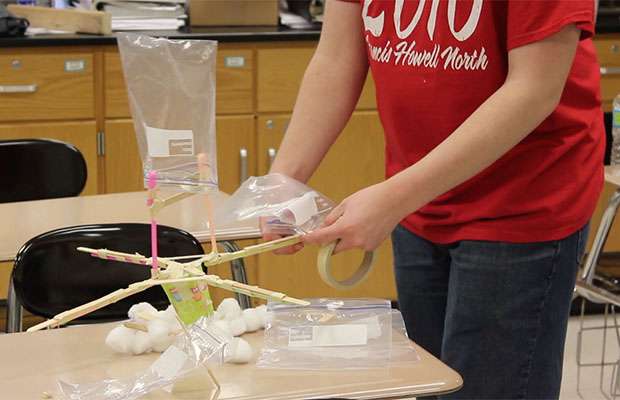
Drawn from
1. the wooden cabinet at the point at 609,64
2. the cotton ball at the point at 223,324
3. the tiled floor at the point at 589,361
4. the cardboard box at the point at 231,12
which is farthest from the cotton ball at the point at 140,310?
the wooden cabinet at the point at 609,64

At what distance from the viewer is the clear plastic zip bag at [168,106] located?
4.32 ft

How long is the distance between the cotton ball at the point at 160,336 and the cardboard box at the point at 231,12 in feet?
6.94

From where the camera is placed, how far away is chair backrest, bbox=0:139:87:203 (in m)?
2.58

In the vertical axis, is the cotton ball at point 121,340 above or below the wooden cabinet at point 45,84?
below

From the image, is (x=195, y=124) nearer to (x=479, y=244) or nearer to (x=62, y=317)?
(x=62, y=317)

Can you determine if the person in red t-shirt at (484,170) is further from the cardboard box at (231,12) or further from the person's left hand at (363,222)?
the cardboard box at (231,12)

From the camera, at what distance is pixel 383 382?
1.27 metres

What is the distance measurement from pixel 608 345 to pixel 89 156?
192 cm

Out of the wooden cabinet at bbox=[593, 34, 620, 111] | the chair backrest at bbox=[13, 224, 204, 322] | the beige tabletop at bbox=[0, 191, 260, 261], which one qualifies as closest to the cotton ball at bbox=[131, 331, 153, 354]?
the chair backrest at bbox=[13, 224, 204, 322]

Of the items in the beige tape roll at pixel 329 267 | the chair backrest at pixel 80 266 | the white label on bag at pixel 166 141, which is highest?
the white label on bag at pixel 166 141

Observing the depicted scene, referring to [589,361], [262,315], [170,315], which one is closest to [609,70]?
[589,361]

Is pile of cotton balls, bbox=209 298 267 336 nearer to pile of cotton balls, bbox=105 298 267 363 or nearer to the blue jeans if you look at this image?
pile of cotton balls, bbox=105 298 267 363

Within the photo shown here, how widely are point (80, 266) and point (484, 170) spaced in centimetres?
94

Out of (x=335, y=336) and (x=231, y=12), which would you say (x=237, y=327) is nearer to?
(x=335, y=336)
